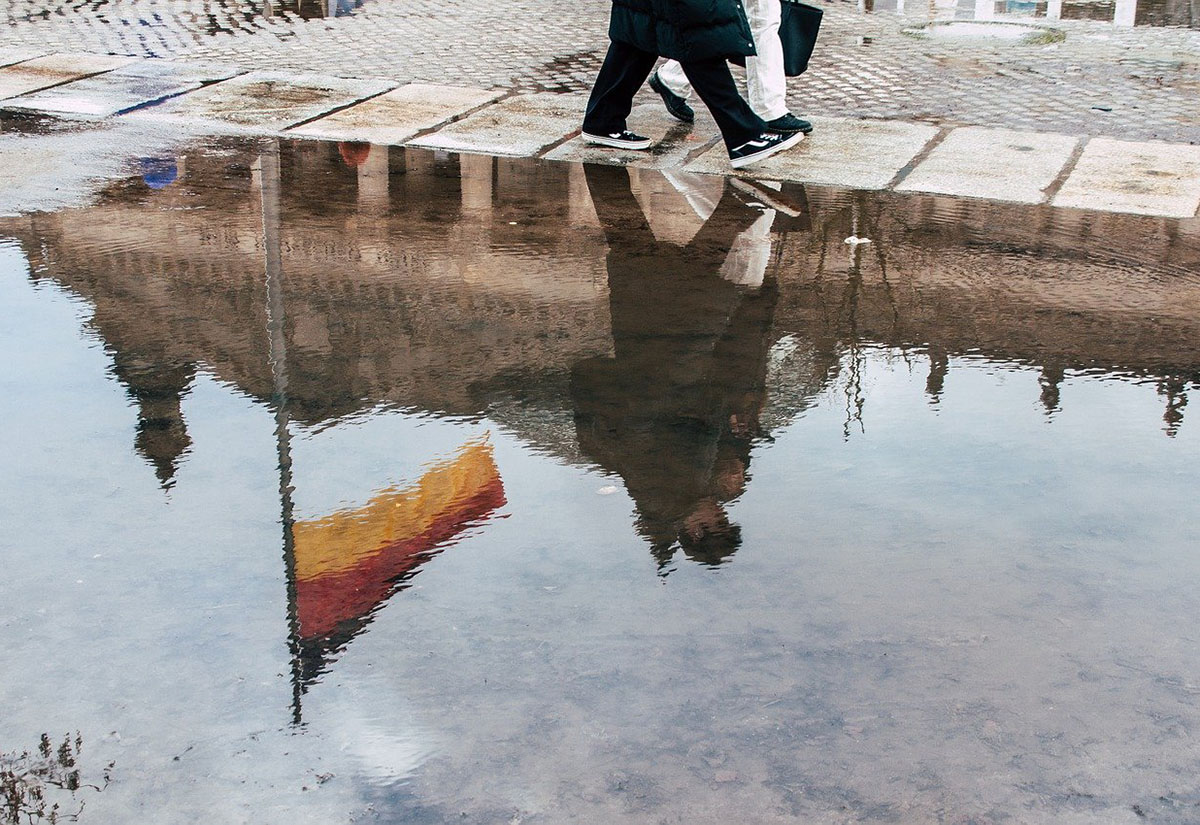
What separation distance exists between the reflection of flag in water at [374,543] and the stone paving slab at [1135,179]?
4562 mm

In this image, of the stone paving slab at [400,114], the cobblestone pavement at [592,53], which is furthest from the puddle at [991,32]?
the stone paving slab at [400,114]

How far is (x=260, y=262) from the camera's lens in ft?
20.4

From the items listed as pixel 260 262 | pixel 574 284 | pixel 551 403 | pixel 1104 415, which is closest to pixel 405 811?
pixel 551 403

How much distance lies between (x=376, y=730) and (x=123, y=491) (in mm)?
1466

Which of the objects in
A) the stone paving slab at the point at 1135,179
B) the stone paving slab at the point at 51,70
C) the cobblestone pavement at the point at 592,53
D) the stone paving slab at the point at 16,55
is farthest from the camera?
the stone paving slab at the point at 16,55

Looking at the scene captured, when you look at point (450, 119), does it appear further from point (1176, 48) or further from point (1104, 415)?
point (1176, 48)

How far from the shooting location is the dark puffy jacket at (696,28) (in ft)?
24.8

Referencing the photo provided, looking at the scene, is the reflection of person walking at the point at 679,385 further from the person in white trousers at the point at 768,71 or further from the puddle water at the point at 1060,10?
the puddle water at the point at 1060,10

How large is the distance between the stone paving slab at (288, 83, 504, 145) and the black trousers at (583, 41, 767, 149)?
1232mm

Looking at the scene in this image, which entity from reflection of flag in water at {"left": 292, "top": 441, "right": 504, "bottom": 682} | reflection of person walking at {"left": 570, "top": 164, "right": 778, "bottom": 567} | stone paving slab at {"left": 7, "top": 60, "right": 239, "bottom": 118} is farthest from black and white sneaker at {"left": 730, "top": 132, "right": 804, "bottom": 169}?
stone paving slab at {"left": 7, "top": 60, "right": 239, "bottom": 118}

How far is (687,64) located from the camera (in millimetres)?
7852

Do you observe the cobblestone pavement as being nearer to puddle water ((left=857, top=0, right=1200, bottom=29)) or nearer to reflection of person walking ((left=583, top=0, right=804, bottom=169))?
puddle water ((left=857, top=0, right=1200, bottom=29))

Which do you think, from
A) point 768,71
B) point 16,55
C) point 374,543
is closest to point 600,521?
point 374,543

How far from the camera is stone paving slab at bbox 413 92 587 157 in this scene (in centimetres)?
852
